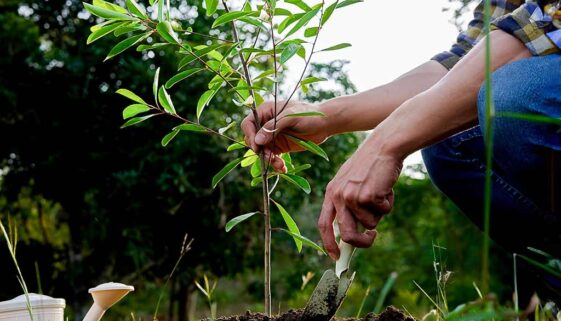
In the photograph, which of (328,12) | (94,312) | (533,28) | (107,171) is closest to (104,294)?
(94,312)

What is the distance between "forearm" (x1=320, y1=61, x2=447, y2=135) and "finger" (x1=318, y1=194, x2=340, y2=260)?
1.62 feet

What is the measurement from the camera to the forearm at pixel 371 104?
218 cm

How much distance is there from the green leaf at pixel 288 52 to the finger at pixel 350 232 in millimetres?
392

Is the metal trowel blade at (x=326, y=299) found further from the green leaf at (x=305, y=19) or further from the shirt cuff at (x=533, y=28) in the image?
the shirt cuff at (x=533, y=28)

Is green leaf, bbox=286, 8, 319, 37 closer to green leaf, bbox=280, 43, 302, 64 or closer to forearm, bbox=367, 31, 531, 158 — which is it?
green leaf, bbox=280, 43, 302, 64

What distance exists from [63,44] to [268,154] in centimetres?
581

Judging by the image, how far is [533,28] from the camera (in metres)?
1.72

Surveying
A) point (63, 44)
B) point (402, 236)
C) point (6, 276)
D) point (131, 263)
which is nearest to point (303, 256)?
point (131, 263)

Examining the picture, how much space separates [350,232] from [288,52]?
47 cm

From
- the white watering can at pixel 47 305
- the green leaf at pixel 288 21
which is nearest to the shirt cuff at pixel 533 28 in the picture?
the green leaf at pixel 288 21

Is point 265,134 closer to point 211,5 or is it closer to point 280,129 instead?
point 280,129

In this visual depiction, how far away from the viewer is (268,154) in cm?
191

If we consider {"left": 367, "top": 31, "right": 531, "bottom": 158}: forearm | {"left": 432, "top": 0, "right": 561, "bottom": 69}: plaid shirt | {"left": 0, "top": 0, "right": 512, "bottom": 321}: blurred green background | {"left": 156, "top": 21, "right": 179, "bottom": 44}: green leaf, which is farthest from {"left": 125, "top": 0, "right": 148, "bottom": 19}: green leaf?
{"left": 0, "top": 0, "right": 512, "bottom": 321}: blurred green background

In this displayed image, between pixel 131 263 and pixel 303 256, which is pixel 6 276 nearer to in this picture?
pixel 131 263
